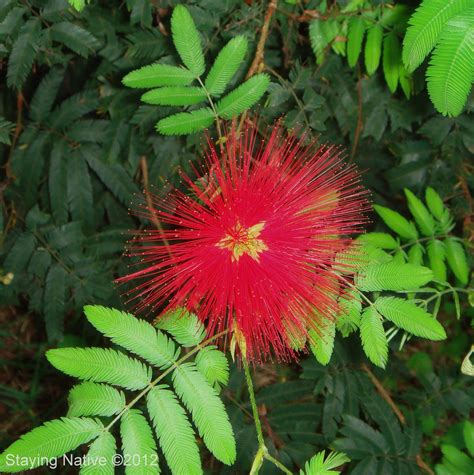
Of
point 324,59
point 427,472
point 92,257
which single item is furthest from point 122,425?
point 324,59

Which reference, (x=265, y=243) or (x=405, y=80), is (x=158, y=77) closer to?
(x=265, y=243)

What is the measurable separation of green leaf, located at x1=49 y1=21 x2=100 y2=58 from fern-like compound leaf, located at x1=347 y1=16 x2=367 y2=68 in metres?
0.95

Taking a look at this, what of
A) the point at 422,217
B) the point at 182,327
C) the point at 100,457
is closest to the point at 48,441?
the point at 100,457

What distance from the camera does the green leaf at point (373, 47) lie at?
6.39 feet

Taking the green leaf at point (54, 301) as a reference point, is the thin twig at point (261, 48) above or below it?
above

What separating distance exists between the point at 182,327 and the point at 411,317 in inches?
26.5

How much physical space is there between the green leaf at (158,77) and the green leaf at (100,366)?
0.84m

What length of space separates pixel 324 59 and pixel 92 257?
1316mm

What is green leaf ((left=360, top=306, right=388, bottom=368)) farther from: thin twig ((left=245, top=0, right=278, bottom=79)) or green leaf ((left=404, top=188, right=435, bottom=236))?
thin twig ((left=245, top=0, right=278, bottom=79))

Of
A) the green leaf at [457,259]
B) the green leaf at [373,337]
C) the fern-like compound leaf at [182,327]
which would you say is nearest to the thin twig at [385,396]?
the green leaf at [457,259]

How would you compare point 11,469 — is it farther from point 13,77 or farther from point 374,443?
point 374,443

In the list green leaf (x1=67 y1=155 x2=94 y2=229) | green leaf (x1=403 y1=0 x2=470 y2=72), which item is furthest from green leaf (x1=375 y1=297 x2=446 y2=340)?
green leaf (x1=67 y1=155 x2=94 y2=229)

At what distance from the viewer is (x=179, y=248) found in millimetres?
1506

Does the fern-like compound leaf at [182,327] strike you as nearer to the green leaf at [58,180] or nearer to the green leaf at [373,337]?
the green leaf at [373,337]
